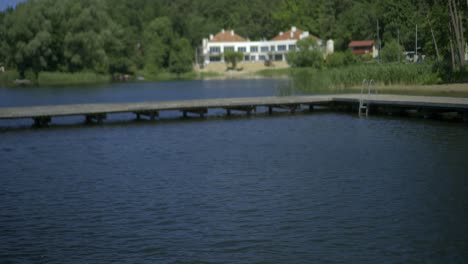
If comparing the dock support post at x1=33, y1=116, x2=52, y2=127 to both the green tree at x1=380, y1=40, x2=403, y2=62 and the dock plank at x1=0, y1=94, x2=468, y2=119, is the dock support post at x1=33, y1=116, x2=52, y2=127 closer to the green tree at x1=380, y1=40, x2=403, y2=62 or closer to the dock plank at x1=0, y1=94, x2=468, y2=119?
the dock plank at x1=0, y1=94, x2=468, y2=119

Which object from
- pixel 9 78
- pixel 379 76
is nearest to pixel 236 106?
pixel 379 76

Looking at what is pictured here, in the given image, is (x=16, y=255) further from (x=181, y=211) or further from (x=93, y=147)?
(x=93, y=147)

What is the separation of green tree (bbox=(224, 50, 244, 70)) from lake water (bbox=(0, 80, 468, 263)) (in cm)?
9901

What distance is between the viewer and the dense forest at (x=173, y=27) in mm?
71306

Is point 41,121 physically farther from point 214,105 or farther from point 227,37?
point 227,37

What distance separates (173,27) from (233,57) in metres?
12.4

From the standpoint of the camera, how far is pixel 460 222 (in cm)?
1248

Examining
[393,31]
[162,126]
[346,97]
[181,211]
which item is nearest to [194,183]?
[181,211]

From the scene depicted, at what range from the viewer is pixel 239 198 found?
14.8m

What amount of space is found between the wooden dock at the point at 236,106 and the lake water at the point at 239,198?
3.45 m

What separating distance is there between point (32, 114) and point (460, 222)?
2156cm

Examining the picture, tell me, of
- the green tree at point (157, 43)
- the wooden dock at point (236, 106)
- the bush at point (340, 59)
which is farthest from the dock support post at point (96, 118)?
the green tree at point (157, 43)

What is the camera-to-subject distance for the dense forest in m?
71.3

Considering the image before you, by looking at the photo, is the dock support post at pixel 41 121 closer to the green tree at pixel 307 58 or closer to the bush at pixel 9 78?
the bush at pixel 9 78
